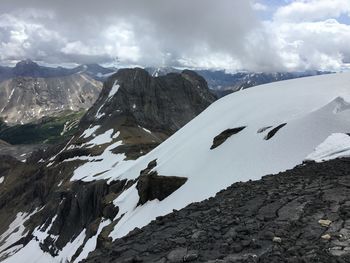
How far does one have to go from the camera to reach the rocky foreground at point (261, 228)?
10414 millimetres

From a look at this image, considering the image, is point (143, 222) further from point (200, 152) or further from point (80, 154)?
point (80, 154)

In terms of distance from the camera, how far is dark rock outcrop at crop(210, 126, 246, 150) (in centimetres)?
3684

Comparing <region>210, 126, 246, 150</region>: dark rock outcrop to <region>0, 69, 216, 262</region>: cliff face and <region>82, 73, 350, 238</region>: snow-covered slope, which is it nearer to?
<region>82, 73, 350, 238</region>: snow-covered slope

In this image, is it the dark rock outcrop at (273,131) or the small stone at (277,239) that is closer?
the small stone at (277,239)

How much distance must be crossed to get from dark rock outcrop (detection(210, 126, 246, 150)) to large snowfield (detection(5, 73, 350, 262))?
2.07ft

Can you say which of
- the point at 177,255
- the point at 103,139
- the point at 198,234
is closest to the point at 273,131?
the point at 198,234

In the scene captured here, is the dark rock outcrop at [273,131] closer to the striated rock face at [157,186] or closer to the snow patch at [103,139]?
the striated rock face at [157,186]

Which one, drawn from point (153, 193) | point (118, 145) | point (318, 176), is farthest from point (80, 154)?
point (318, 176)

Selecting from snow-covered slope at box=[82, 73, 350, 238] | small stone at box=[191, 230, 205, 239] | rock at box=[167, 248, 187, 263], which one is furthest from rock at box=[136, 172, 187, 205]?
rock at box=[167, 248, 187, 263]

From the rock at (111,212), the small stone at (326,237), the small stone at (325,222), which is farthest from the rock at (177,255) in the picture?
the rock at (111,212)

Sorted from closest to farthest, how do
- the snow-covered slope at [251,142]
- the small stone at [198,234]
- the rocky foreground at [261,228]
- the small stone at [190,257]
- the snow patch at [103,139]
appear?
the rocky foreground at [261,228] → the small stone at [190,257] → the small stone at [198,234] → the snow-covered slope at [251,142] → the snow patch at [103,139]

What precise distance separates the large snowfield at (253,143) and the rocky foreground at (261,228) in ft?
17.9

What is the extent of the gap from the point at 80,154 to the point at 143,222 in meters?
104

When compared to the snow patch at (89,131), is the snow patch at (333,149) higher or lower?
lower
